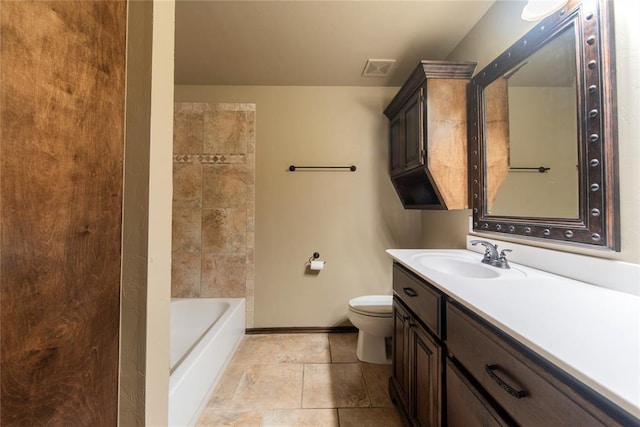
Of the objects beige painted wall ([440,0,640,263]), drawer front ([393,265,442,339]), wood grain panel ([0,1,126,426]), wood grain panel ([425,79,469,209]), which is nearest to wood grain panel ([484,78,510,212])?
wood grain panel ([425,79,469,209])

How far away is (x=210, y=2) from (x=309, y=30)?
2.01 feet

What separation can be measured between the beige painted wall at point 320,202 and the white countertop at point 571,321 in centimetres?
141

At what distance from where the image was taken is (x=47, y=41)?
53 cm

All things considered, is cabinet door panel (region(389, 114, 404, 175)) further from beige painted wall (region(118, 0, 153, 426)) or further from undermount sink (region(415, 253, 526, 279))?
beige painted wall (region(118, 0, 153, 426))

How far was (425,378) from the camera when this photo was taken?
1.01 m

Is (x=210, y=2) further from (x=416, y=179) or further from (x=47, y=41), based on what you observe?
(x=416, y=179)

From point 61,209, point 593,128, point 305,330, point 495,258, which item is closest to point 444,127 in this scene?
point 593,128

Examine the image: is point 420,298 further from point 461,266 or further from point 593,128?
point 593,128

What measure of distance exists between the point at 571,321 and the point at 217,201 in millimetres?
2409

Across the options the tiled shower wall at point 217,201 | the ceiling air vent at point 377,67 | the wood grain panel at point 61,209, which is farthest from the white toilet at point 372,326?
the ceiling air vent at point 377,67

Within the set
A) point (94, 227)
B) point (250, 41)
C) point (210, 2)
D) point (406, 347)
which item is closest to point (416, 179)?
point (406, 347)

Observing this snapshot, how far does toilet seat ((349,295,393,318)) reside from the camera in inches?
68.8

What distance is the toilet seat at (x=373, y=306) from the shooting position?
175cm

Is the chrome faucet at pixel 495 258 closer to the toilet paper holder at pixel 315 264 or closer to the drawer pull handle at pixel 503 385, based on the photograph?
the drawer pull handle at pixel 503 385
